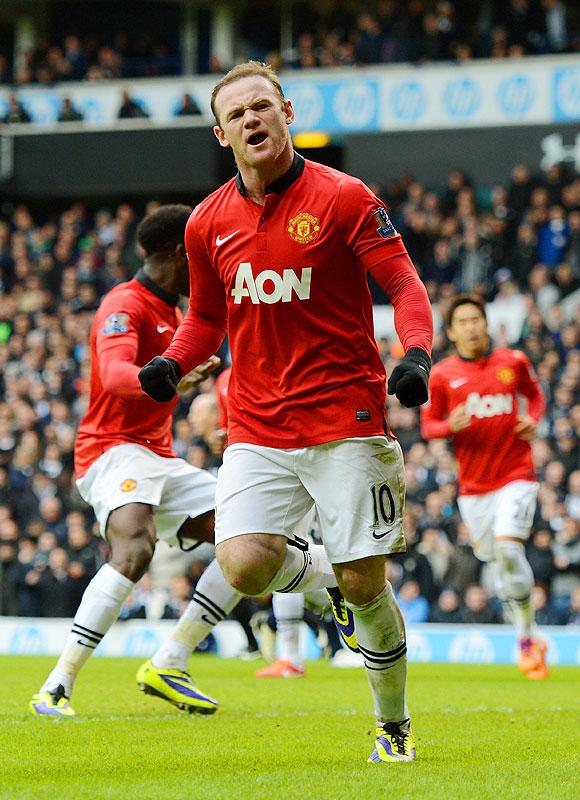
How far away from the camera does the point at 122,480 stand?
25.4ft

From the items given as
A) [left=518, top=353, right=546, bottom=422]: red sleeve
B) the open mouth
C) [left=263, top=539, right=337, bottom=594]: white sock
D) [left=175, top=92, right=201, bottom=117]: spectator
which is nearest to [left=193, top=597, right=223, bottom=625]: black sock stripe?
[left=263, top=539, right=337, bottom=594]: white sock

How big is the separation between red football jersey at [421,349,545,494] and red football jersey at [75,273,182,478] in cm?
350

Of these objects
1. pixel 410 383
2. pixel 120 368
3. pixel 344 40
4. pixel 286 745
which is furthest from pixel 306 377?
pixel 344 40

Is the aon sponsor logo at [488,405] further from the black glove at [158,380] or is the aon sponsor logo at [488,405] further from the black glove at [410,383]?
the black glove at [410,383]

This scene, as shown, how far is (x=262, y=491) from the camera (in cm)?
557

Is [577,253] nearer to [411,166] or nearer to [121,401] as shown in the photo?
[411,166]

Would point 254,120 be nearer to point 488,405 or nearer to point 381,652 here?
point 381,652

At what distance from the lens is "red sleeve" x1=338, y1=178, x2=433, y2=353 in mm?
5336

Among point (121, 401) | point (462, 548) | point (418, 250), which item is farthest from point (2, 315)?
point (121, 401)

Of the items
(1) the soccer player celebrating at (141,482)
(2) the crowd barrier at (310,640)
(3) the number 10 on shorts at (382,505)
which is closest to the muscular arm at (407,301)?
(3) the number 10 on shorts at (382,505)

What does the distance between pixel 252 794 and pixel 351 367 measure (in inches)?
68.9

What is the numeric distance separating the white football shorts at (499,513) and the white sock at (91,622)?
14.0ft

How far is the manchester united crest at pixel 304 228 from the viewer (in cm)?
556

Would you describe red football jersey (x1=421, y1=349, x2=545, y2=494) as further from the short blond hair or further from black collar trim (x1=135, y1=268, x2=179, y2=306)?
the short blond hair
